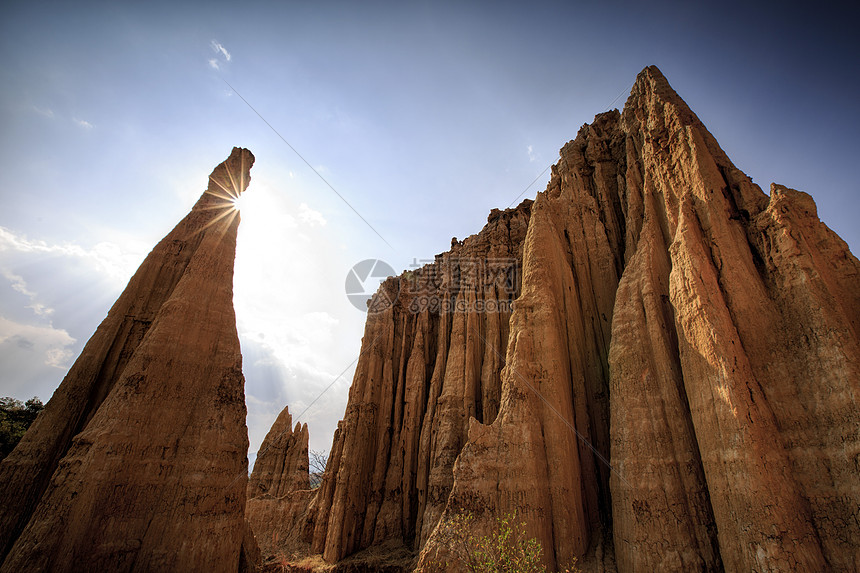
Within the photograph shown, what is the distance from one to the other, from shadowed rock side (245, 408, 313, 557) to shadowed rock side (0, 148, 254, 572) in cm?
2208

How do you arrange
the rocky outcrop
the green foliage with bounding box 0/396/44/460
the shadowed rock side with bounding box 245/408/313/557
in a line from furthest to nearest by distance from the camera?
1. the rocky outcrop
2. the shadowed rock side with bounding box 245/408/313/557
3. the green foliage with bounding box 0/396/44/460

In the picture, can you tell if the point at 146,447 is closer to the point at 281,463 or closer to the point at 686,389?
the point at 686,389

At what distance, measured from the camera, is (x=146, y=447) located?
1242 cm

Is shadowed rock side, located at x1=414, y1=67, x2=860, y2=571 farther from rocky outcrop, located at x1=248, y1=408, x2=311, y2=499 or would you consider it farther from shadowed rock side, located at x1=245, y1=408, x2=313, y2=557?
rocky outcrop, located at x1=248, y1=408, x2=311, y2=499

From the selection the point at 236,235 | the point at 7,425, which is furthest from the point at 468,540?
the point at 7,425

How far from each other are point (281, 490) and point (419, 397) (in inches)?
767

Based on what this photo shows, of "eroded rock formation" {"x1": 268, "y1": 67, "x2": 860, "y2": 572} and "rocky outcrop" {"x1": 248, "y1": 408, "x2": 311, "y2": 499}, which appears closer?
"eroded rock formation" {"x1": 268, "y1": 67, "x2": 860, "y2": 572}

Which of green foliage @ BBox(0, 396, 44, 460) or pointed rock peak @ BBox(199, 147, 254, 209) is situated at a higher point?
pointed rock peak @ BBox(199, 147, 254, 209)

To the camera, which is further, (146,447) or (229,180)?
(229,180)

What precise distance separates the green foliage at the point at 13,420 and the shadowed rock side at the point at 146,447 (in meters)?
18.9

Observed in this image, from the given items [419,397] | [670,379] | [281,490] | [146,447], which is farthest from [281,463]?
[670,379]

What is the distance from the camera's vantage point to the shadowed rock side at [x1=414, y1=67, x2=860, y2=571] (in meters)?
10.1

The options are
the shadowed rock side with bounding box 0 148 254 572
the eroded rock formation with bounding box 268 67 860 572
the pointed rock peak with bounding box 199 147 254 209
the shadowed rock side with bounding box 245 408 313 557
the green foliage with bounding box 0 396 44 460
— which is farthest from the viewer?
the shadowed rock side with bounding box 245 408 313 557

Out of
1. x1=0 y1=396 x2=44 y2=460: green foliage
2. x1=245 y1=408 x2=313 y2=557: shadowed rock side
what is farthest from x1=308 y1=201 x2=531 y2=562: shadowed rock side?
x1=0 y1=396 x2=44 y2=460: green foliage
